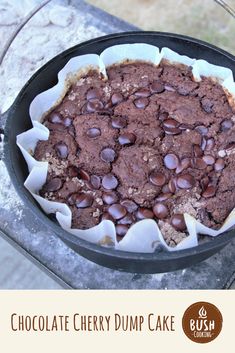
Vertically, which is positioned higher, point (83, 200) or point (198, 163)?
point (198, 163)

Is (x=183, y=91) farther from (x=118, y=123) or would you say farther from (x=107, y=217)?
(x=107, y=217)

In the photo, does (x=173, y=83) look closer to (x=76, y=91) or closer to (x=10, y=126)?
(x=76, y=91)

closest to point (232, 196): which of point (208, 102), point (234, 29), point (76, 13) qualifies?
point (208, 102)

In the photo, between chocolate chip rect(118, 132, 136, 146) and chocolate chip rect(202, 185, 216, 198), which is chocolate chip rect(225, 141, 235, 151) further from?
chocolate chip rect(118, 132, 136, 146)

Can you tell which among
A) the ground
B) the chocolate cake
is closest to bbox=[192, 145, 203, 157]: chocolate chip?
the chocolate cake

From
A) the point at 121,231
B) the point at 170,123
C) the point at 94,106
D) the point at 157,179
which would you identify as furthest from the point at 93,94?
the point at 121,231

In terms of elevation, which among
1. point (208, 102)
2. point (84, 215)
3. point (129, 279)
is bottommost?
point (129, 279)
